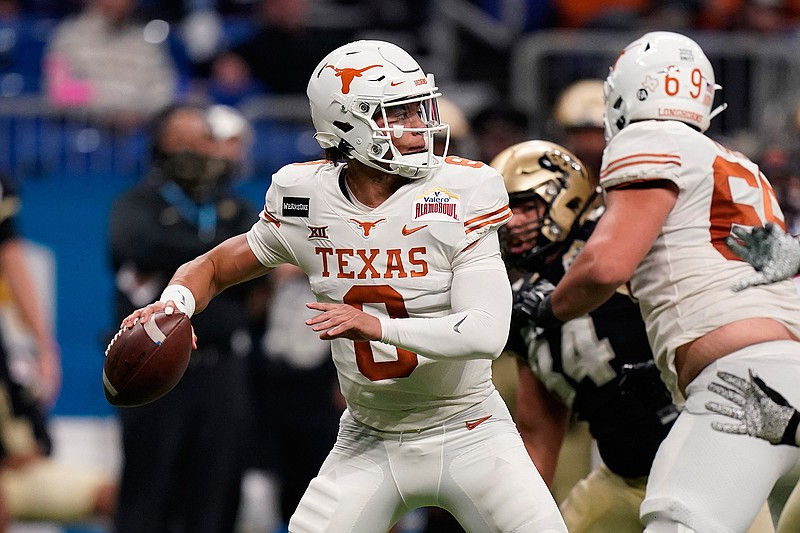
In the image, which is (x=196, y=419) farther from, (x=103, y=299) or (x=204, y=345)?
(x=103, y=299)

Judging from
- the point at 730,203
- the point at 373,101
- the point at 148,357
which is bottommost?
the point at 148,357

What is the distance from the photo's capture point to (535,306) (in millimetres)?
4305

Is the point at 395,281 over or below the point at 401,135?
below

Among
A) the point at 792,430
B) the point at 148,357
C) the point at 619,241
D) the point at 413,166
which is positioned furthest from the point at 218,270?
the point at 792,430

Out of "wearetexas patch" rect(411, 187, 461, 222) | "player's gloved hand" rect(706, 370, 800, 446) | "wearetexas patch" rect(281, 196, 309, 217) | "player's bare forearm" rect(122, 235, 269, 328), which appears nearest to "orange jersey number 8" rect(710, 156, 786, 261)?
"player's gloved hand" rect(706, 370, 800, 446)

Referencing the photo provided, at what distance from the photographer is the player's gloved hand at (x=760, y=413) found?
3783mm

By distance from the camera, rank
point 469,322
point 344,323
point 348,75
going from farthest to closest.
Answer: point 348,75
point 469,322
point 344,323

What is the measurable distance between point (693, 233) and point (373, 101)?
954 millimetres

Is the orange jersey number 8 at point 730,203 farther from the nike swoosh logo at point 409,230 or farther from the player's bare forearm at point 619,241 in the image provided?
the nike swoosh logo at point 409,230

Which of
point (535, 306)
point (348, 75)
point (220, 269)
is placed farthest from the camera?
point (535, 306)

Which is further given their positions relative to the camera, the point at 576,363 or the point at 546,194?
the point at 546,194

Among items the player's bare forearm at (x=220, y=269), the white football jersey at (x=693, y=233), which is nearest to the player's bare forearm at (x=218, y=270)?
the player's bare forearm at (x=220, y=269)

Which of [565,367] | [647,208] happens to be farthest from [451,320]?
[565,367]

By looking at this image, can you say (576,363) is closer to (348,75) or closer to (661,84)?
(661,84)
